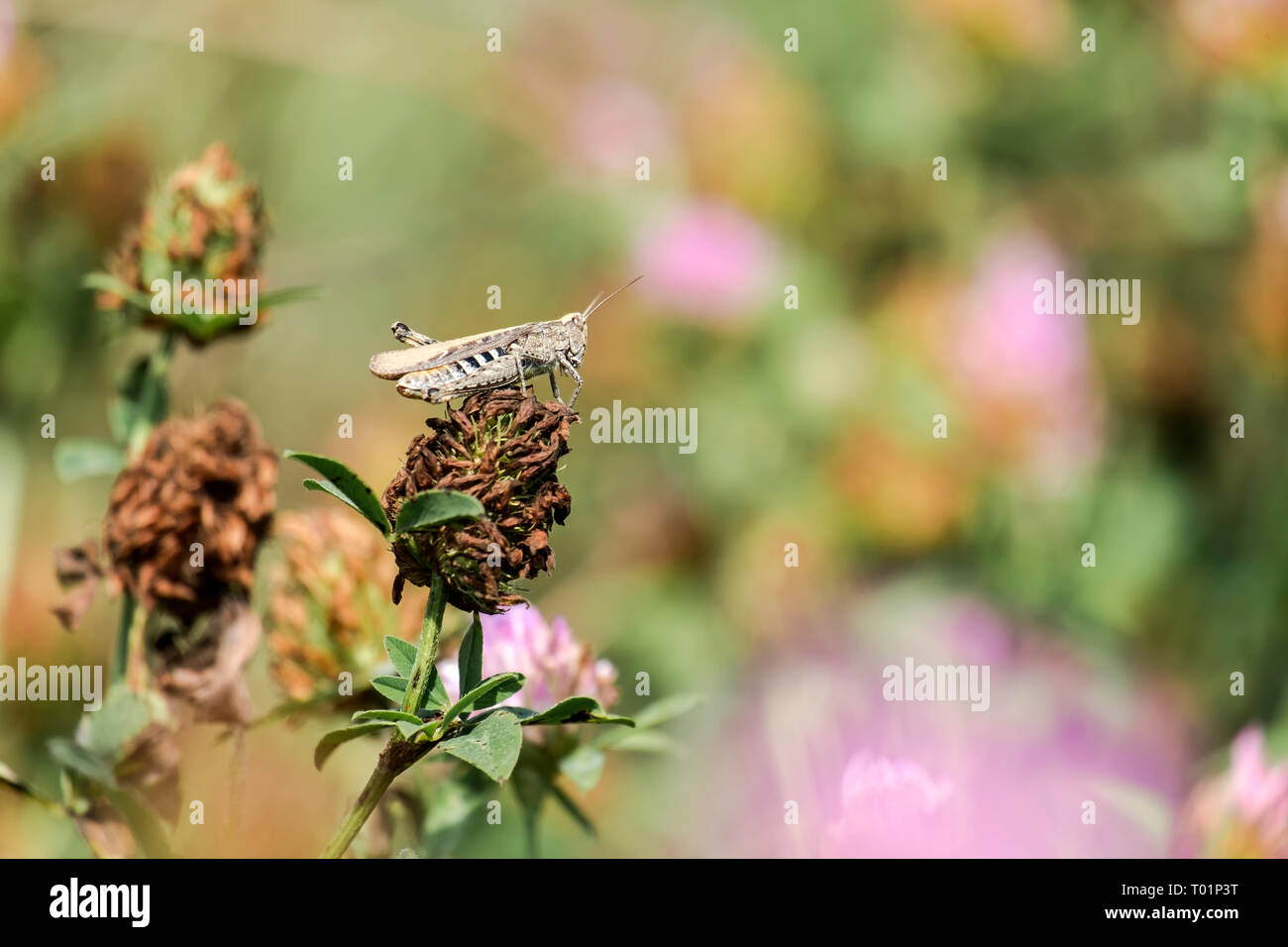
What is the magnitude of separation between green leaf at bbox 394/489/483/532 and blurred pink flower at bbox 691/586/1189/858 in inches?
20.1

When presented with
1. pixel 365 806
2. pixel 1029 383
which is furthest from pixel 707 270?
pixel 365 806

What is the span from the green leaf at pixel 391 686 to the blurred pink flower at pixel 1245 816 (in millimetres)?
847

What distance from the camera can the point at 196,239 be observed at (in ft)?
3.69

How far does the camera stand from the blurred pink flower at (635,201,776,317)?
2.68 metres

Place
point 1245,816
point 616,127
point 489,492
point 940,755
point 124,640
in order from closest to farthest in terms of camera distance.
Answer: point 489,492
point 124,640
point 1245,816
point 940,755
point 616,127

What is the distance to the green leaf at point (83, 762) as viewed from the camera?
98 centimetres

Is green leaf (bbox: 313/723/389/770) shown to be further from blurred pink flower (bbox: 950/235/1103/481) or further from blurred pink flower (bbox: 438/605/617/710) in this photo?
blurred pink flower (bbox: 950/235/1103/481)

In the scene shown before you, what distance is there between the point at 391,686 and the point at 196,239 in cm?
53

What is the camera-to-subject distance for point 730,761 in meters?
2.04

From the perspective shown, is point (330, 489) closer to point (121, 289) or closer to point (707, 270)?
point (121, 289)

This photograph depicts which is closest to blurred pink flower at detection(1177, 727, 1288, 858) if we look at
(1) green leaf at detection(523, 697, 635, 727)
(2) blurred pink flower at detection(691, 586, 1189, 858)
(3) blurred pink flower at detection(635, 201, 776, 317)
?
(2) blurred pink flower at detection(691, 586, 1189, 858)

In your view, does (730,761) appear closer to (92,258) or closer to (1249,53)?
(92,258)

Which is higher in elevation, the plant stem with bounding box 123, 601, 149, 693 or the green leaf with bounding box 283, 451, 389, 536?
the green leaf with bounding box 283, 451, 389, 536
